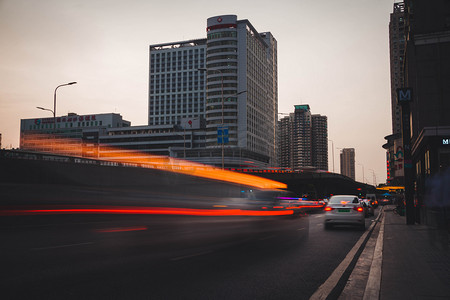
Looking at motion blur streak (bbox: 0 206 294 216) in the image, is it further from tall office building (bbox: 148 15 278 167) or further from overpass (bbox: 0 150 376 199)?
tall office building (bbox: 148 15 278 167)

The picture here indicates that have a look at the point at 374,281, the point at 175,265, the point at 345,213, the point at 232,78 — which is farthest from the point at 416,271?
the point at 232,78

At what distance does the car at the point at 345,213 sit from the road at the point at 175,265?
5455 millimetres

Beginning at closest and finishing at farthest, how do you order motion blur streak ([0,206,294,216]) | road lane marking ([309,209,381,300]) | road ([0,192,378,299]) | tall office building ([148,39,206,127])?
1. road lane marking ([309,209,381,300])
2. road ([0,192,378,299])
3. motion blur streak ([0,206,294,216])
4. tall office building ([148,39,206,127])

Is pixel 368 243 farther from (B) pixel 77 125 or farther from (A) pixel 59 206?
(B) pixel 77 125

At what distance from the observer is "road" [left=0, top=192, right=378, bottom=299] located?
18.6 ft

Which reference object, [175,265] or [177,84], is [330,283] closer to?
[175,265]

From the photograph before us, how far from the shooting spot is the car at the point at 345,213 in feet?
61.0

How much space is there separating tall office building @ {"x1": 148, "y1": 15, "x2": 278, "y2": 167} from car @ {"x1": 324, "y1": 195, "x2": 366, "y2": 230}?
93.7 m

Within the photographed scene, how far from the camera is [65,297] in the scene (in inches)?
204

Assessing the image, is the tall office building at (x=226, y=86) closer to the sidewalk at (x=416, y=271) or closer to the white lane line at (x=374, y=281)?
the sidewalk at (x=416, y=271)

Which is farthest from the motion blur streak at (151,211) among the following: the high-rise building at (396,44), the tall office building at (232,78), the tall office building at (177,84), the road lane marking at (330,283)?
the high-rise building at (396,44)

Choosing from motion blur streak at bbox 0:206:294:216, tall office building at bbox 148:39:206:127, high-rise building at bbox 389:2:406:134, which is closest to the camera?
motion blur streak at bbox 0:206:294:216

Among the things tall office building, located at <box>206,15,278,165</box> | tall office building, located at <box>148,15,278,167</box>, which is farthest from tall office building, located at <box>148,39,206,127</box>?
tall office building, located at <box>206,15,278,165</box>

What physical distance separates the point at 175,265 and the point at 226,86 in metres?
138
